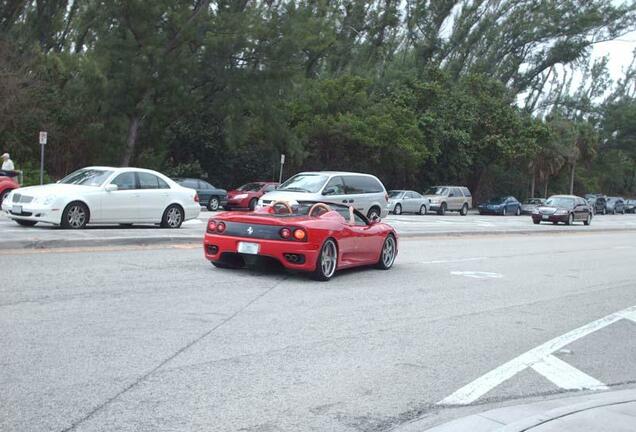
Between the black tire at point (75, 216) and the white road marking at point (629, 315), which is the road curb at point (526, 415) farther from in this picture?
the black tire at point (75, 216)

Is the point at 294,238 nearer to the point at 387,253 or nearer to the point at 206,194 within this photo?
the point at 387,253

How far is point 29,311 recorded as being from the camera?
24.8 feet

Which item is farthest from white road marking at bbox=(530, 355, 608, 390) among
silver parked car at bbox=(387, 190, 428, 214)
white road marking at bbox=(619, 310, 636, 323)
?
silver parked car at bbox=(387, 190, 428, 214)

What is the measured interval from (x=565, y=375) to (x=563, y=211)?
31360 mm

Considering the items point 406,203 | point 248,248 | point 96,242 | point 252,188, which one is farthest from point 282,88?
point 248,248

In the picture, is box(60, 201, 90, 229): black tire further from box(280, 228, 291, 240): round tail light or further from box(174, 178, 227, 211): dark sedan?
box(174, 178, 227, 211): dark sedan

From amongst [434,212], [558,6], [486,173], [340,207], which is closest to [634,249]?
[340,207]

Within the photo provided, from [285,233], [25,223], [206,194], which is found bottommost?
[25,223]

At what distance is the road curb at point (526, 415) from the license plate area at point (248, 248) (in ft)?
18.4

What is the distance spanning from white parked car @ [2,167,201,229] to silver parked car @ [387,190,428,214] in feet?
72.5

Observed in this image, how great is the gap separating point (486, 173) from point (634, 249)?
133 ft

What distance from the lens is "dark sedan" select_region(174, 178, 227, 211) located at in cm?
3133

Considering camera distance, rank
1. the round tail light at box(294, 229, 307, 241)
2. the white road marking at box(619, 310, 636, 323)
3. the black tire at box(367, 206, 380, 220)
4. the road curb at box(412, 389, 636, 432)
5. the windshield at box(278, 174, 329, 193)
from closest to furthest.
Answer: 1. the road curb at box(412, 389, 636, 432)
2. the white road marking at box(619, 310, 636, 323)
3. the round tail light at box(294, 229, 307, 241)
4. the windshield at box(278, 174, 329, 193)
5. the black tire at box(367, 206, 380, 220)

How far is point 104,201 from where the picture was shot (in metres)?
16.4
